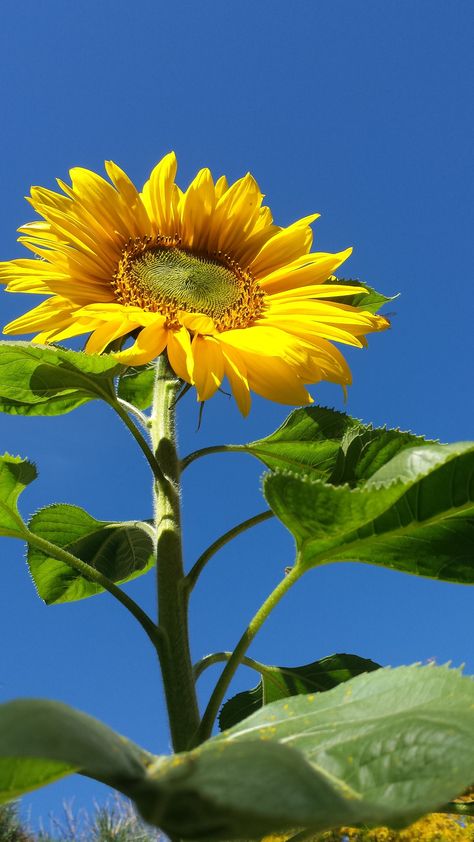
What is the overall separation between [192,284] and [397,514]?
0.99 m

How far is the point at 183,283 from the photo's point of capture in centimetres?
188

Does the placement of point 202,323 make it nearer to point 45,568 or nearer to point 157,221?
point 157,221

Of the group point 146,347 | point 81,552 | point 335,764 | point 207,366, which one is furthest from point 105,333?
point 335,764

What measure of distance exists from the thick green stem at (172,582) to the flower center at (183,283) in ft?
0.95

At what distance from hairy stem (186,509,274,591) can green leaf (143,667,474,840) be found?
1.40 ft

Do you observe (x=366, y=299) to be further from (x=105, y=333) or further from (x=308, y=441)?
(x=105, y=333)

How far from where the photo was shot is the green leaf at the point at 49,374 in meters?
1.33

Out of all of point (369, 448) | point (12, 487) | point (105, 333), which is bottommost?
point (369, 448)

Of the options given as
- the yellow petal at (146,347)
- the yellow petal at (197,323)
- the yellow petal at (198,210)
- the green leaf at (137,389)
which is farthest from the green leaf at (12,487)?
the yellow petal at (198,210)

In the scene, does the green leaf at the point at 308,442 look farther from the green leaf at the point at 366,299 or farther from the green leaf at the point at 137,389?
the green leaf at the point at 137,389

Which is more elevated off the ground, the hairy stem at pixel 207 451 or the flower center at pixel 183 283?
Answer: the flower center at pixel 183 283

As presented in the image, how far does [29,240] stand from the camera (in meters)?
1.64

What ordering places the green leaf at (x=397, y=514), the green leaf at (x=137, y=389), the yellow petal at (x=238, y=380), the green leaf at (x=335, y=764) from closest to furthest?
the green leaf at (x=335, y=764)
the green leaf at (x=397, y=514)
the yellow petal at (x=238, y=380)
the green leaf at (x=137, y=389)

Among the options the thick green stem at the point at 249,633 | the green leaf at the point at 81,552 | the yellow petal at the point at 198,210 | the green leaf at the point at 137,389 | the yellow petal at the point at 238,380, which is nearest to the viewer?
the thick green stem at the point at 249,633
